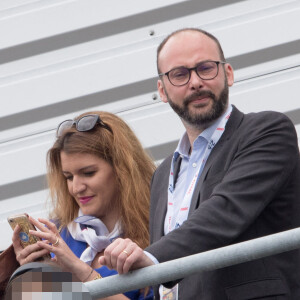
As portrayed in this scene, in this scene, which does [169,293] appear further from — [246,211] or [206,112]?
[206,112]

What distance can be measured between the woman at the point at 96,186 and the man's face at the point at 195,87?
505 mm

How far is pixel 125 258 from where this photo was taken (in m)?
2.19

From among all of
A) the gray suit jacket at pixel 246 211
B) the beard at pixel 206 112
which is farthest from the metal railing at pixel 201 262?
the beard at pixel 206 112

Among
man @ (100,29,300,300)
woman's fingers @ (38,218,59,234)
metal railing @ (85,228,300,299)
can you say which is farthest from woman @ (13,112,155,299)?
metal railing @ (85,228,300,299)

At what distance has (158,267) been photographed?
2078mm

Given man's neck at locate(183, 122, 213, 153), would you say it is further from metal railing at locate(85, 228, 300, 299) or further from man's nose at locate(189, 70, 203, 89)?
metal railing at locate(85, 228, 300, 299)

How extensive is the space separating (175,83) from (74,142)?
65cm

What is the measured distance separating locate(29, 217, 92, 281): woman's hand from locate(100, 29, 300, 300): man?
0.84ft

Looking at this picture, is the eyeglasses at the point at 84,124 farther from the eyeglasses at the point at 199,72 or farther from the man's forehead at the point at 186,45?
the eyeglasses at the point at 199,72

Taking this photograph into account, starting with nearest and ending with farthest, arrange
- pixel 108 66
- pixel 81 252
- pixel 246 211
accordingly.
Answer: pixel 246 211
pixel 81 252
pixel 108 66

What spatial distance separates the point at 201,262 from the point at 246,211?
1.46 ft

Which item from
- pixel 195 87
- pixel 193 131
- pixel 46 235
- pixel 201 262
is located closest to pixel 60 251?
pixel 46 235

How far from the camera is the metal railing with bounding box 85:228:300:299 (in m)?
1.99

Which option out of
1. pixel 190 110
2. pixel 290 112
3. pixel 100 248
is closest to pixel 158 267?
pixel 190 110
